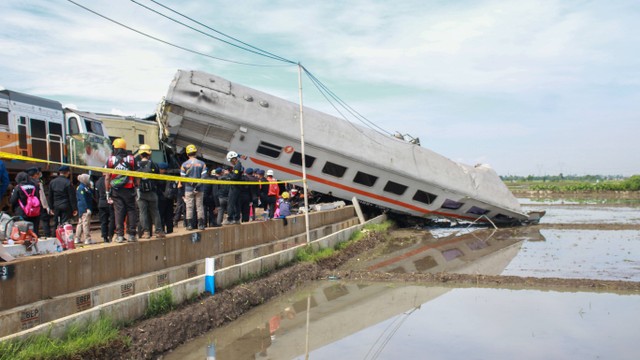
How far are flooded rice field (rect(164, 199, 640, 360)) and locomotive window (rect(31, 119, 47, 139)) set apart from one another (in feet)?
30.5

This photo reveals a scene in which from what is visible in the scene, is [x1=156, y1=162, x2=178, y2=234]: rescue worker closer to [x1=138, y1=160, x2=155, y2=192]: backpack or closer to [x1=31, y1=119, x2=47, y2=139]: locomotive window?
[x1=138, y1=160, x2=155, y2=192]: backpack

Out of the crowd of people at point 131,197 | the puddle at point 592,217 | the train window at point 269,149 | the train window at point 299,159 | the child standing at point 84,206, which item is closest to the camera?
the crowd of people at point 131,197

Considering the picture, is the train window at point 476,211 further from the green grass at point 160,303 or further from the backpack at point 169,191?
the green grass at point 160,303

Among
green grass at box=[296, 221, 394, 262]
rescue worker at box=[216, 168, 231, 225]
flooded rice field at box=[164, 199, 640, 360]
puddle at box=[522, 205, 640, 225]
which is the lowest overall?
puddle at box=[522, 205, 640, 225]

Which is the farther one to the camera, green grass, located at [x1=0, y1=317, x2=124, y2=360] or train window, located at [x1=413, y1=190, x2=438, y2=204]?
train window, located at [x1=413, y1=190, x2=438, y2=204]

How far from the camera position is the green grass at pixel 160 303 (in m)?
7.94

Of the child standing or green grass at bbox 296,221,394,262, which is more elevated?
the child standing

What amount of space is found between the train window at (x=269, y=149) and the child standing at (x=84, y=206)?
8.68m

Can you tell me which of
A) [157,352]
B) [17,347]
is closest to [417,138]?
[157,352]

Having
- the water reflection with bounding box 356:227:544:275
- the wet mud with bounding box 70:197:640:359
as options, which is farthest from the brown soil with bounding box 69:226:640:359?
the water reflection with bounding box 356:227:544:275

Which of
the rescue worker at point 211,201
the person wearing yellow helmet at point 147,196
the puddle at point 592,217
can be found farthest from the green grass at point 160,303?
the puddle at point 592,217

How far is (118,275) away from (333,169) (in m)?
12.6

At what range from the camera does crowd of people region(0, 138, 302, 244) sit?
29.4 feet

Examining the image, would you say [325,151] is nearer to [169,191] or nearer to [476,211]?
[476,211]
